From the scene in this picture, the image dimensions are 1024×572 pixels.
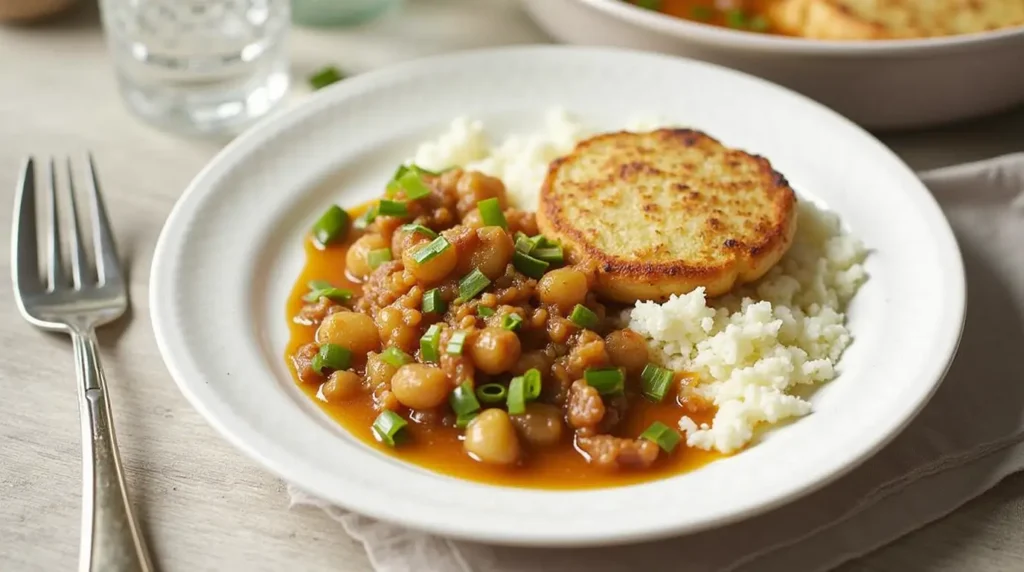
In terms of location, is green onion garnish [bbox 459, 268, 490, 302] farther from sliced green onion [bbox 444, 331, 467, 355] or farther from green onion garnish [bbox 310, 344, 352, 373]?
green onion garnish [bbox 310, 344, 352, 373]

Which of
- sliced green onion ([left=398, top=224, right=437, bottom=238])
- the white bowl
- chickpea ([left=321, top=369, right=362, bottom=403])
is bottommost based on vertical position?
chickpea ([left=321, top=369, right=362, bottom=403])

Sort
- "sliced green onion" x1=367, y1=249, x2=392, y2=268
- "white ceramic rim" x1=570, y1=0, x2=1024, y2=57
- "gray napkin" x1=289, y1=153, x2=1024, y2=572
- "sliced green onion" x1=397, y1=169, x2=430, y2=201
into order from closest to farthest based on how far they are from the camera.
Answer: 1. "gray napkin" x1=289, y1=153, x2=1024, y2=572
2. "sliced green onion" x1=367, y1=249, x2=392, y2=268
3. "sliced green onion" x1=397, y1=169, x2=430, y2=201
4. "white ceramic rim" x1=570, y1=0, x2=1024, y2=57

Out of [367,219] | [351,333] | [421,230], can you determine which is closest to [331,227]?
[367,219]

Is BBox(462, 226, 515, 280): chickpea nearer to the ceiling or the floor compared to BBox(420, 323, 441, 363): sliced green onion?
nearer to the ceiling

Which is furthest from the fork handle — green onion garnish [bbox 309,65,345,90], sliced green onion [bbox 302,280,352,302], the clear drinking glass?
green onion garnish [bbox 309,65,345,90]

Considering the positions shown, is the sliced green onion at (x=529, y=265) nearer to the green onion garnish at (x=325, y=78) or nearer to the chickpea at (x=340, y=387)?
the chickpea at (x=340, y=387)

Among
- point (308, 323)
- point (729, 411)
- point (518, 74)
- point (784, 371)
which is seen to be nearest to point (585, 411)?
point (729, 411)

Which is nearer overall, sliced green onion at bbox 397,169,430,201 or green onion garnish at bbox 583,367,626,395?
green onion garnish at bbox 583,367,626,395
